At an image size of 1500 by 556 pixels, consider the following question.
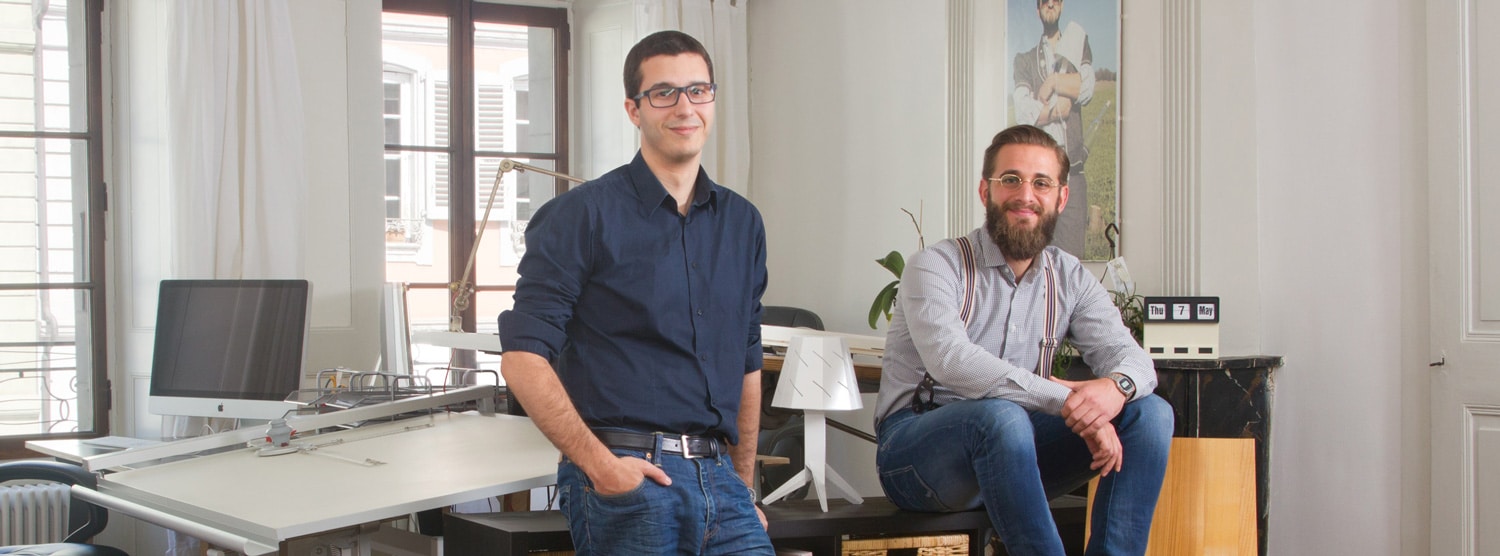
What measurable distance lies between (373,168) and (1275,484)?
3489 millimetres

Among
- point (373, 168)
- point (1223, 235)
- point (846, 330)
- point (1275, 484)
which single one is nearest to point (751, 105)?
point (846, 330)

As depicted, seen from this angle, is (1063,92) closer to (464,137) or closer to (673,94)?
(673,94)

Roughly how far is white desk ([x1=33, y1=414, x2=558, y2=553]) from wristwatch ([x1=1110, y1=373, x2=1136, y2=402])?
3.67 feet

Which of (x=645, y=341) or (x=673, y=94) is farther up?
(x=673, y=94)

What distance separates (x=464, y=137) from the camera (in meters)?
5.05

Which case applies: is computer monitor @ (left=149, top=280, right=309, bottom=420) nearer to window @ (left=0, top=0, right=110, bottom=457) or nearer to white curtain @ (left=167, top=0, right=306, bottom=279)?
white curtain @ (left=167, top=0, right=306, bottom=279)

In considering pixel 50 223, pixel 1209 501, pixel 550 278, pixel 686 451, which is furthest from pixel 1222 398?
pixel 50 223

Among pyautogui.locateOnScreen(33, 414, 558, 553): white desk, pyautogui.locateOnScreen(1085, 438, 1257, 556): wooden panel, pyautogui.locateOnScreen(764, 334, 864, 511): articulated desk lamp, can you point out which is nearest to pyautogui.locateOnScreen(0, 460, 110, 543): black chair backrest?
pyautogui.locateOnScreen(33, 414, 558, 553): white desk

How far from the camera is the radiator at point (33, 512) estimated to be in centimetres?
374

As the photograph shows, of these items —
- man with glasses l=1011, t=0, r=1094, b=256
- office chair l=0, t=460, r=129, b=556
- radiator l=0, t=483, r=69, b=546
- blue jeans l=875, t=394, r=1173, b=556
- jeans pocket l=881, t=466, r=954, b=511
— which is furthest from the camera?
radiator l=0, t=483, r=69, b=546

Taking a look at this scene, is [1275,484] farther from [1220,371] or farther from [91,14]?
[91,14]

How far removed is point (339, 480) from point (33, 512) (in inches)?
88.2

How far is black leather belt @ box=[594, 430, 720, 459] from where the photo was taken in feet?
5.82

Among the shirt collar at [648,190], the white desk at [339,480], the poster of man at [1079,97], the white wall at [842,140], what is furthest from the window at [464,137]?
the shirt collar at [648,190]
